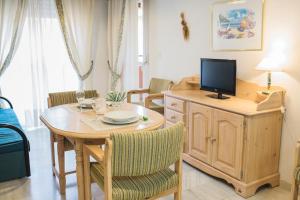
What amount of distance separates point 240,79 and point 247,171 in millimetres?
1033

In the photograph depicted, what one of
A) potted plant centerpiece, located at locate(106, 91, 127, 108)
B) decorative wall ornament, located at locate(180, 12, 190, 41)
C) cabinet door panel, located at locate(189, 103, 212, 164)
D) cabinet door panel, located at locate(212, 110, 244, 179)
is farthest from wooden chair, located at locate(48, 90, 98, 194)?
decorative wall ornament, located at locate(180, 12, 190, 41)

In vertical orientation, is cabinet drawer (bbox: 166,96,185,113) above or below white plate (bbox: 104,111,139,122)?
below

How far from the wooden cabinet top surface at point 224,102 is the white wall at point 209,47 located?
0.27m

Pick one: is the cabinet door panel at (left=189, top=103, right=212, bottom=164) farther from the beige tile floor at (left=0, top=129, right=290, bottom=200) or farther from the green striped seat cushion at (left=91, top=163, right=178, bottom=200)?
the green striped seat cushion at (left=91, top=163, right=178, bottom=200)

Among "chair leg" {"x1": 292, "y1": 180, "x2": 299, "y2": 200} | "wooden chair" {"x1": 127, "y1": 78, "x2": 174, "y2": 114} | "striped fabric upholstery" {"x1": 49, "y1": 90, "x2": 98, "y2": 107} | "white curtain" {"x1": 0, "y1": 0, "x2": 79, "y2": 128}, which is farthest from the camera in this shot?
"white curtain" {"x1": 0, "y1": 0, "x2": 79, "y2": 128}

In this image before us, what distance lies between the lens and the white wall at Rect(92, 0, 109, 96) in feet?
16.0

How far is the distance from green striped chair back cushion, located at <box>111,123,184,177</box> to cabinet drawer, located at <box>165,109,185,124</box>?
147 cm

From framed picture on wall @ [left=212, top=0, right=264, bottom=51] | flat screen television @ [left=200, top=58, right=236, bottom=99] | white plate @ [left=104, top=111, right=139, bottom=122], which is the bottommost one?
white plate @ [left=104, top=111, right=139, bottom=122]

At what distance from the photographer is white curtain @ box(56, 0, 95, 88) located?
175 inches

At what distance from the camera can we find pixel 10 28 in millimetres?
4039

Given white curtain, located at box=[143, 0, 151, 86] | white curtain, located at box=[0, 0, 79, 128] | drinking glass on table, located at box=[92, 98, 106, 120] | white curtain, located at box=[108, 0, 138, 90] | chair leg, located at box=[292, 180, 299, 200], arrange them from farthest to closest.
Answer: white curtain, located at box=[108, 0, 138, 90] → white curtain, located at box=[143, 0, 151, 86] → white curtain, located at box=[0, 0, 79, 128] → drinking glass on table, located at box=[92, 98, 106, 120] → chair leg, located at box=[292, 180, 299, 200]

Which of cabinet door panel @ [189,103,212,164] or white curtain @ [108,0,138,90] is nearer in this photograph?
cabinet door panel @ [189,103,212,164]

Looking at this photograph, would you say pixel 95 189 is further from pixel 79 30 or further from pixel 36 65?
pixel 79 30

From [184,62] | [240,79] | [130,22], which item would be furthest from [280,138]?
[130,22]
